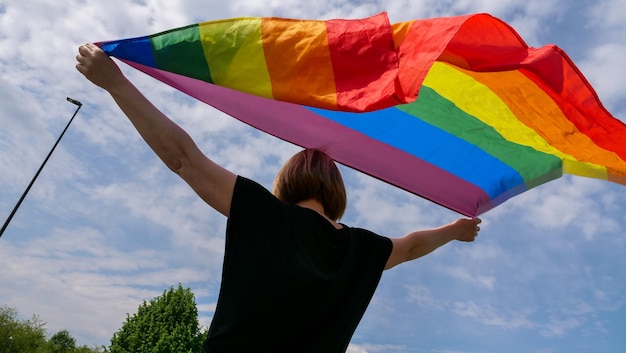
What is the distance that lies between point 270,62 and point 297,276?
850mm

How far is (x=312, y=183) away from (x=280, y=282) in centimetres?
50

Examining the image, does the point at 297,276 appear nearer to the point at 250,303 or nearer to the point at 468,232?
the point at 250,303

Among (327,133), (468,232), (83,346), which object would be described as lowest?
(468,232)

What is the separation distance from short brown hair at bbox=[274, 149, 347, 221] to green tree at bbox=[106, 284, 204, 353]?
17766 millimetres

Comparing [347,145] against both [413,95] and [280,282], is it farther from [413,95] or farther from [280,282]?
[280,282]

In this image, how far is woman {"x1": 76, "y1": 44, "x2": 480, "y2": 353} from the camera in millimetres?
1773

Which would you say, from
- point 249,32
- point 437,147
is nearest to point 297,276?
point 249,32

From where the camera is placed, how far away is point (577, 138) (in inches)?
109

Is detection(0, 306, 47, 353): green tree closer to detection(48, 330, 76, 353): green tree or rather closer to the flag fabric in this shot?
detection(48, 330, 76, 353): green tree

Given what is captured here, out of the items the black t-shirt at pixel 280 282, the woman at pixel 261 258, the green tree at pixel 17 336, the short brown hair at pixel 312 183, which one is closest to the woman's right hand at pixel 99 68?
the woman at pixel 261 258

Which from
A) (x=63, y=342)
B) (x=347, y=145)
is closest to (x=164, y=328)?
(x=347, y=145)

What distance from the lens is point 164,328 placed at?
62.4 feet

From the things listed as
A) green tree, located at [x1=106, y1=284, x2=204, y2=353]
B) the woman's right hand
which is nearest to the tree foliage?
green tree, located at [x1=106, y1=284, x2=204, y2=353]

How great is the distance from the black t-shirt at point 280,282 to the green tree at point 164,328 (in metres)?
17.9
